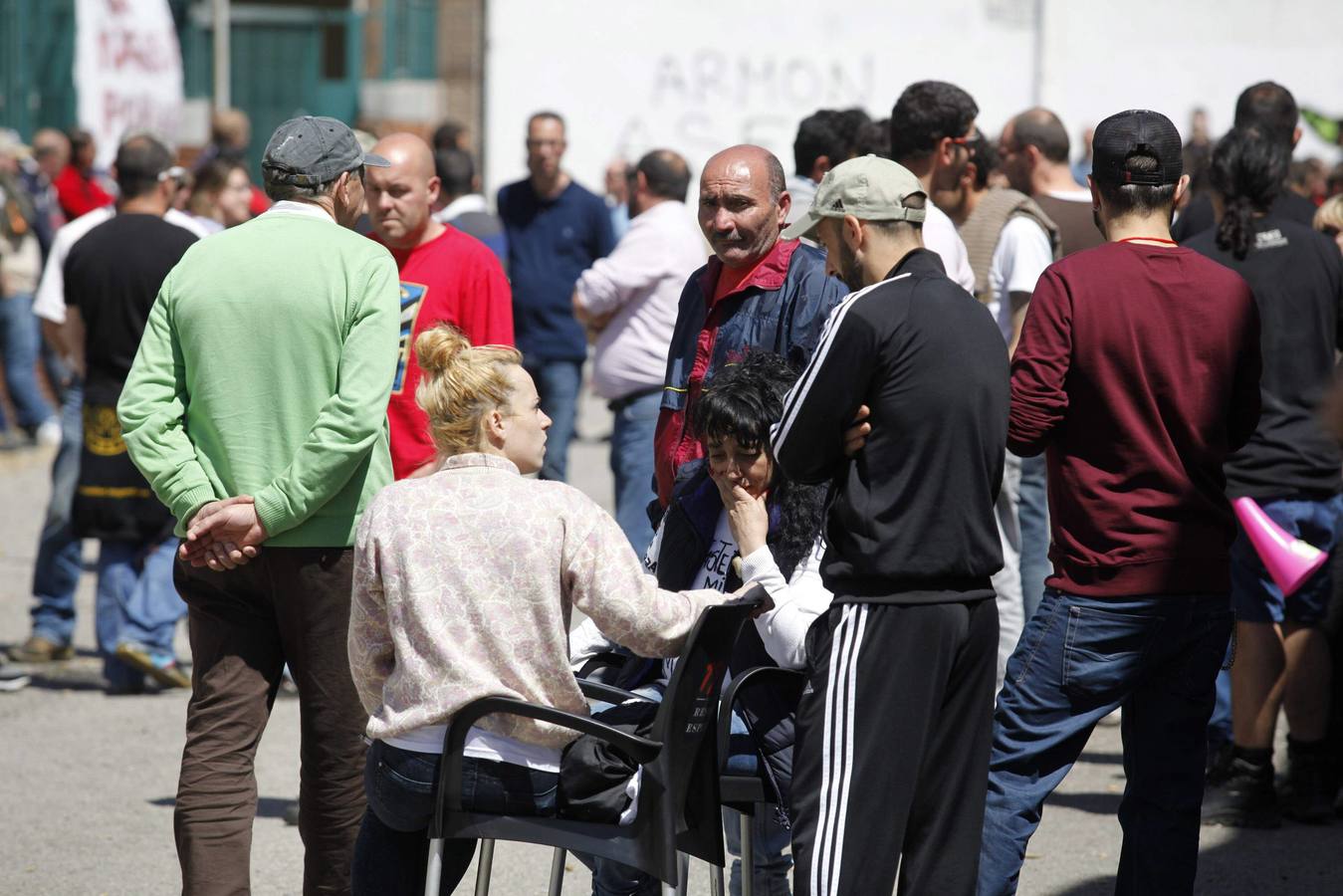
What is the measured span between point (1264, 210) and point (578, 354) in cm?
416

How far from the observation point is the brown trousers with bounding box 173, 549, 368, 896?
4.05 m

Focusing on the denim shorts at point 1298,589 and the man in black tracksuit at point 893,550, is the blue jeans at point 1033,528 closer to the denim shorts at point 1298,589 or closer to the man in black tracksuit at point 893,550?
the denim shorts at point 1298,589

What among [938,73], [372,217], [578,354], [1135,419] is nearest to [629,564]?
[1135,419]

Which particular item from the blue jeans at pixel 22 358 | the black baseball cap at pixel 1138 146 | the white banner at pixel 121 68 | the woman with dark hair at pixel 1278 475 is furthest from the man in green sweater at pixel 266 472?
the white banner at pixel 121 68

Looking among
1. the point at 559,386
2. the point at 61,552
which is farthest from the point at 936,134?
the point at 61,552

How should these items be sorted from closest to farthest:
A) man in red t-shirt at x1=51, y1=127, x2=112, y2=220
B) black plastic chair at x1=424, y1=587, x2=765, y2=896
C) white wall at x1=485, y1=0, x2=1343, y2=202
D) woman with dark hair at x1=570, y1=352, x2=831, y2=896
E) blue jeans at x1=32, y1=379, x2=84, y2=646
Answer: black plastic chair at x1=424, y1=587, x2=765, y2=896, woman with dark hair at x1=570, y1=352, x2=831, y2=896, blue jeans at x1=32, y1=379, x2=84, y2=646, man in red t-shirt at x1=51, y1=127, x2=112, y2=220, white wall at x1=485, y1=0, x2=1343, y2=202

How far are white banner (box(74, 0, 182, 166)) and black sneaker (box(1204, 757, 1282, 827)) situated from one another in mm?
11193

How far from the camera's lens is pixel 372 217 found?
17.7ft

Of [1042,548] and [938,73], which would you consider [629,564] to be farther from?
[938,73]

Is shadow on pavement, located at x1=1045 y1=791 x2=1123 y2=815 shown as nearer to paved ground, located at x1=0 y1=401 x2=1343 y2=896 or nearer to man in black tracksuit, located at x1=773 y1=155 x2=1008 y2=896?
paved ground, located at x1=0 y1=401 x2=1343 y2=896

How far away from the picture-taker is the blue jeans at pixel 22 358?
13242 millimetres

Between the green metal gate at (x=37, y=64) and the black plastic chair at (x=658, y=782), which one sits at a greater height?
the green metal gate at (x=37, y=64)

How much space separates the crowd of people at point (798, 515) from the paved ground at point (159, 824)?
0.33m

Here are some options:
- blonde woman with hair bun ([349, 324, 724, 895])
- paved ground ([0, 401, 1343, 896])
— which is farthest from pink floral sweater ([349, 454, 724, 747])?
paved ground ([0, 401, 1343, 896])
